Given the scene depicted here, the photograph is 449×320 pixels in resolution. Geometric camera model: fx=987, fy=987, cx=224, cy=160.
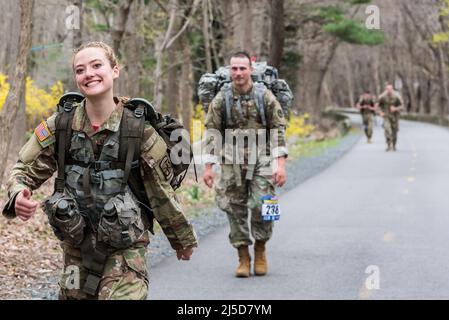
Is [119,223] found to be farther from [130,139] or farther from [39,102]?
[39,102]

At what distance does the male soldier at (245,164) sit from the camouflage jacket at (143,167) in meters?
3.98

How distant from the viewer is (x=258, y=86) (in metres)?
9.23

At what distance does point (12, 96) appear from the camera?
422 inches

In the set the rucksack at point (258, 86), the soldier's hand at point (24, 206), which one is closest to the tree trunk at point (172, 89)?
the rucksack at point (258, 86)

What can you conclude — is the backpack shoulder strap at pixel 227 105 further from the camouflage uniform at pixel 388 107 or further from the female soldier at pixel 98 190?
the camouflage uniform at pixel 388 107

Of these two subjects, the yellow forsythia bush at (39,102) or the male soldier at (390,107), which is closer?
the yellow forsythia bush at (39,102)

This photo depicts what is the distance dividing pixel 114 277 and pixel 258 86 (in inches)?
176

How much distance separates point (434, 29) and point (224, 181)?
171 ft

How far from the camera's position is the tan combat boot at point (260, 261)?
31.5ft

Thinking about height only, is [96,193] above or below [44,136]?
below

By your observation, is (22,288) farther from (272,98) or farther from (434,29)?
(434,29)

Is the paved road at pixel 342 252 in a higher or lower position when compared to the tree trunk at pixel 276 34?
lower

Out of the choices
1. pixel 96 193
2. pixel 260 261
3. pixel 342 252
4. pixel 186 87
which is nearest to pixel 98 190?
pixel 96 193
